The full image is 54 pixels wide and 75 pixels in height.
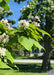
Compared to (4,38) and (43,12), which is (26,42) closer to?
(4,38)

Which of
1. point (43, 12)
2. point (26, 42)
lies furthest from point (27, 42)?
point (43, 12)

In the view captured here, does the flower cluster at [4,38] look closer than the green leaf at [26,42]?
No

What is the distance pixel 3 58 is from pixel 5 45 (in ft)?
0.85

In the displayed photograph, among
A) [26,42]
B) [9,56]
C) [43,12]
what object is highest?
[43,12]

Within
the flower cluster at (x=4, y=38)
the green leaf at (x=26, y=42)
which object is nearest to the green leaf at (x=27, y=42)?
the green leaf at (x=26, y=42)

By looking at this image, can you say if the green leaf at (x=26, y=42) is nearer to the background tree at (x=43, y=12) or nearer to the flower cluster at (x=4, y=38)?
the flower cluster at (x=4, y=38)

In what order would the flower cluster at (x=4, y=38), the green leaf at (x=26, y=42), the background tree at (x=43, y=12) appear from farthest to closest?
the background tree at (x=43, y=12), the flower cluster at (x=4, y=38), the green leaf at (x=26, y=42)

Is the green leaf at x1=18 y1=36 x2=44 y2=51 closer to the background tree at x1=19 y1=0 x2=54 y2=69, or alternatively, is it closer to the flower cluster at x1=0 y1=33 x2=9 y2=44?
the flower cluster at x1=0 y1=33 x2=9 y2=44

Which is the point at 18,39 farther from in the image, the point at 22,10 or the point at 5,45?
the point at 22,10

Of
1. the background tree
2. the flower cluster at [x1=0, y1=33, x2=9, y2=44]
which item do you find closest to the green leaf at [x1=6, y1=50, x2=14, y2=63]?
the flower cluster at [x1=0, y1=33, x2=9, y2=44]

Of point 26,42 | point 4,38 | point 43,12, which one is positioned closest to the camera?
point 26,42

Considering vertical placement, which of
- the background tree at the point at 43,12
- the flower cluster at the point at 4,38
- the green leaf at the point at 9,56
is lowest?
the green leaf at the point at 9,56

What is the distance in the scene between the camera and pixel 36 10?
1413cm

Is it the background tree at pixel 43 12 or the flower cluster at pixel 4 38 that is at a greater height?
the background tree at pixel 43 12
